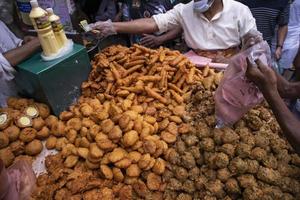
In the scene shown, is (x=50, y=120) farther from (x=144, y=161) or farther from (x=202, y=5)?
(x=202, y=5)

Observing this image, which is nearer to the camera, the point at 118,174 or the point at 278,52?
the point at 118,174

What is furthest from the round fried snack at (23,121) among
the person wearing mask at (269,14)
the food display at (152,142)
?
the person wearing mask at (269,14)

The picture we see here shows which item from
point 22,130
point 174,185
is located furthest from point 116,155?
point 22,130

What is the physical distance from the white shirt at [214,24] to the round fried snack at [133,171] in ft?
5.02

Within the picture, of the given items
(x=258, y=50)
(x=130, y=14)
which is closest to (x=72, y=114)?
(x=258, y=50)

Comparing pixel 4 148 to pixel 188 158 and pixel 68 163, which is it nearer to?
pixel 68 163

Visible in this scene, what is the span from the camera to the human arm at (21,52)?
2326mm

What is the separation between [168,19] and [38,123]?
1659 mm

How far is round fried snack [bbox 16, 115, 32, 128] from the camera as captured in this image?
222cm

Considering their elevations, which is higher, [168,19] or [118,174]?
[168,19]

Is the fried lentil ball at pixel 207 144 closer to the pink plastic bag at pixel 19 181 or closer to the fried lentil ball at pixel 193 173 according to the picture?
the fried lentil ball at pixel 193 173

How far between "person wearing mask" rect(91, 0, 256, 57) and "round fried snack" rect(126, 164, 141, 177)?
57.0 inches

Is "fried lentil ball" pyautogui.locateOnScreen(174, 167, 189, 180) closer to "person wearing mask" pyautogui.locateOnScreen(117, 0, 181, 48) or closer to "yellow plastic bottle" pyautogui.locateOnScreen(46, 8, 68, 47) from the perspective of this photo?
"yellow plastic bottle" pyautogui.locateOnScreen(46, 8, 68, 47)

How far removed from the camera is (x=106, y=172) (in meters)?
1.89
